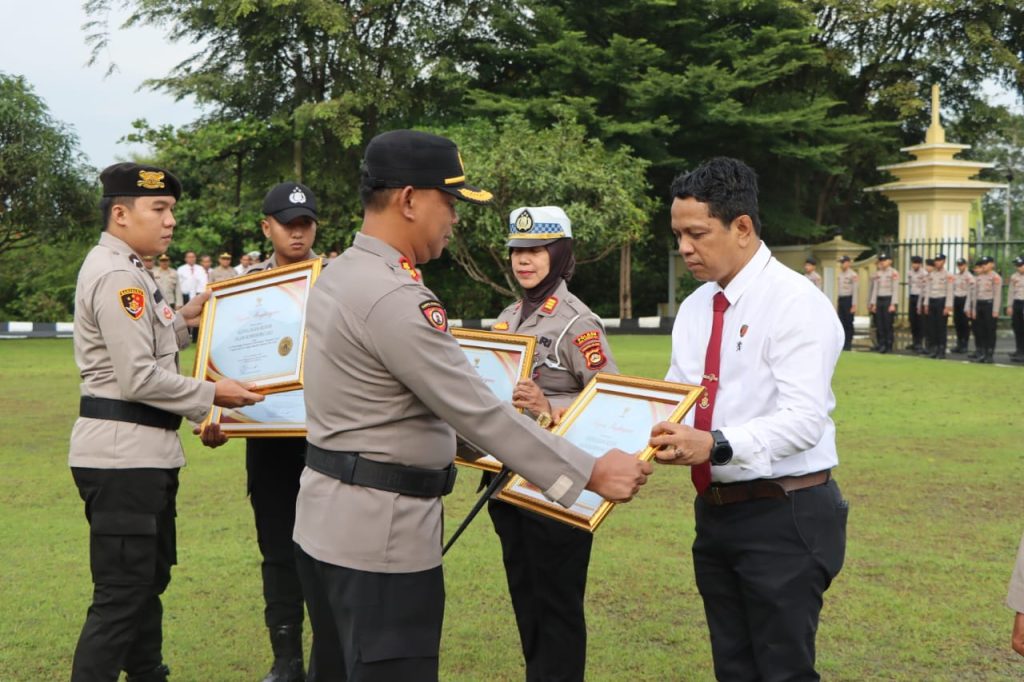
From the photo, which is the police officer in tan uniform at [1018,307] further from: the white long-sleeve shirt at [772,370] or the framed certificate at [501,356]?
the white long-sleeve shirt at [772,370]

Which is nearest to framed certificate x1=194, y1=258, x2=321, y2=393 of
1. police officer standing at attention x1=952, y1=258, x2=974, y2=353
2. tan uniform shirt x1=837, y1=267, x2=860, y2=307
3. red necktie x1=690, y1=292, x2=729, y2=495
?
red necktie x1=690, y1=292, x2=729, y2=495

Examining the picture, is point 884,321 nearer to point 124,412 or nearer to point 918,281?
point 918,281

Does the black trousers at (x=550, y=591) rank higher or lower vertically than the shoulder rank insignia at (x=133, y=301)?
lower

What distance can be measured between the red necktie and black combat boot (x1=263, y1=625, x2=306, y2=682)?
7.18 feet

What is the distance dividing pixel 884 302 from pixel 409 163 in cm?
2104

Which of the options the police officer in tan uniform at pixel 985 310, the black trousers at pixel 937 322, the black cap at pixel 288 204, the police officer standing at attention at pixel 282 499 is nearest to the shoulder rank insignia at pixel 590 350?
the police officer standing at attention at pixel 282 499

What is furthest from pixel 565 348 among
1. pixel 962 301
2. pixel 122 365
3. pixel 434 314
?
pixel 962 301

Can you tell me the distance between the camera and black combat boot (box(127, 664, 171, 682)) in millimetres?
4383

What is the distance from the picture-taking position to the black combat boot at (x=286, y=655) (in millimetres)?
4637

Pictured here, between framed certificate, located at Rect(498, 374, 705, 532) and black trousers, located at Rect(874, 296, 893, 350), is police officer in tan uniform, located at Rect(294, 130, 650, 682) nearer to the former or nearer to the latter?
framed certificate, located at Rect(498, 374, 705, 532)

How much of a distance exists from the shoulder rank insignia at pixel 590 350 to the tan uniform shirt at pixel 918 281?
62.4 ft

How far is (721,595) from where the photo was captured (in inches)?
135

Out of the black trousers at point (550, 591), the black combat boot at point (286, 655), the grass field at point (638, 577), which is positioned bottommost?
the grass field at point (638, 577)

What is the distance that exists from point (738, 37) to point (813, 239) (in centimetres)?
678
